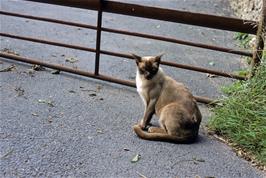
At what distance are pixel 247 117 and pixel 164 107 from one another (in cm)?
93

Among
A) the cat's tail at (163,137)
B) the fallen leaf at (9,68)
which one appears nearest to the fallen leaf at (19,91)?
the fallen leaf at (9,68)

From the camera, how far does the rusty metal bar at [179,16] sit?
5418 millimetres

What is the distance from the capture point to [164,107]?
4.64 meters

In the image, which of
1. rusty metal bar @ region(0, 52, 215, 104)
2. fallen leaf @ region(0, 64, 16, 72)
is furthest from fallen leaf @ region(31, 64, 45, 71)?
fallen leaf @ region(0, 64, 16, 72)

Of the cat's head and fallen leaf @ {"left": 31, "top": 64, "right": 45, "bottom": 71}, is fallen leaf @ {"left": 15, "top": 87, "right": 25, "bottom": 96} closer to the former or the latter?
fallen leaf @ {"left": 31, "top": 64, "right": 45, "bottom": 71}

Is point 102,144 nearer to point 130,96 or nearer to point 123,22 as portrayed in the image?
point 130,96

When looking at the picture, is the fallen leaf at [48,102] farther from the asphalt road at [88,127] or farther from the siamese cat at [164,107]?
the siamese cat at [164,107]

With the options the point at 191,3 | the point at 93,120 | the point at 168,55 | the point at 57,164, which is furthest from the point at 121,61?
the point at 191,3

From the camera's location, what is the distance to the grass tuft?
179 inches

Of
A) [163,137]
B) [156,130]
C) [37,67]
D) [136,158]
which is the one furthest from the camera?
[37,67]

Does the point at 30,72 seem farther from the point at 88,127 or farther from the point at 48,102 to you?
the point at 88,127

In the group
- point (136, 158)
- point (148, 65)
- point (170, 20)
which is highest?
point (170, 20)

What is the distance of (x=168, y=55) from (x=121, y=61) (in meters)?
1.11

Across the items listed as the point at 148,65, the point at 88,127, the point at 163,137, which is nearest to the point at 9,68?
the point at 88,127
